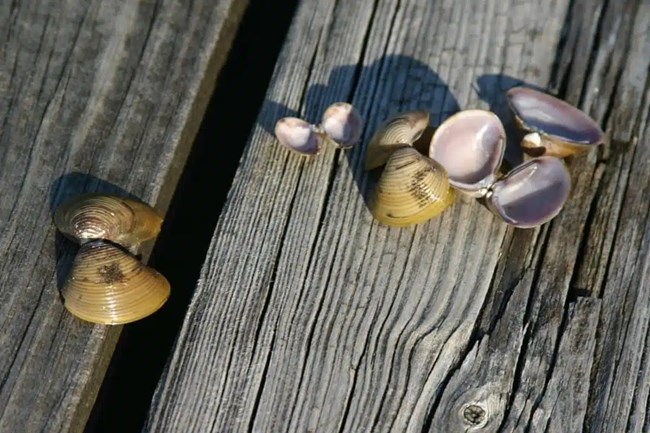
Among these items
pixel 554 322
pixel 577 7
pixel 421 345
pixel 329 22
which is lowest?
pixel 421 345

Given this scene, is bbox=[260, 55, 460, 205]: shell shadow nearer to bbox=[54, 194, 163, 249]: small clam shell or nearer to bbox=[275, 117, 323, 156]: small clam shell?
bbox=[275, 117, 323, 156]: small clam shell

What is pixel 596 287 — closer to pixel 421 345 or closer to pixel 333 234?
pixel 421 345

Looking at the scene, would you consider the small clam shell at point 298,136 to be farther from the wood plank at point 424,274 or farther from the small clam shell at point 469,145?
the small clam shell at point 469,145

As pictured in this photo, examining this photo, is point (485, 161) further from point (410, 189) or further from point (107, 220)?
point (107, 220)

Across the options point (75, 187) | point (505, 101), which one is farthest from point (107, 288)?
point (505, 101)

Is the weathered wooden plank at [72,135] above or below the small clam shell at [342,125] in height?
below

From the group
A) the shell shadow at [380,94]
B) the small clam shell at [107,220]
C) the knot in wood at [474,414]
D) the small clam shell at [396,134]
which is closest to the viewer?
the knot in wood at [474,414]

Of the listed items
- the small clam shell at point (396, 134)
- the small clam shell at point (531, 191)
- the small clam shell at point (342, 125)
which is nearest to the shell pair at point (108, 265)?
the small clam shell at point (342, 125)

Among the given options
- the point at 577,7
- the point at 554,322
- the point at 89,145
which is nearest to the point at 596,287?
the point at 554,322
